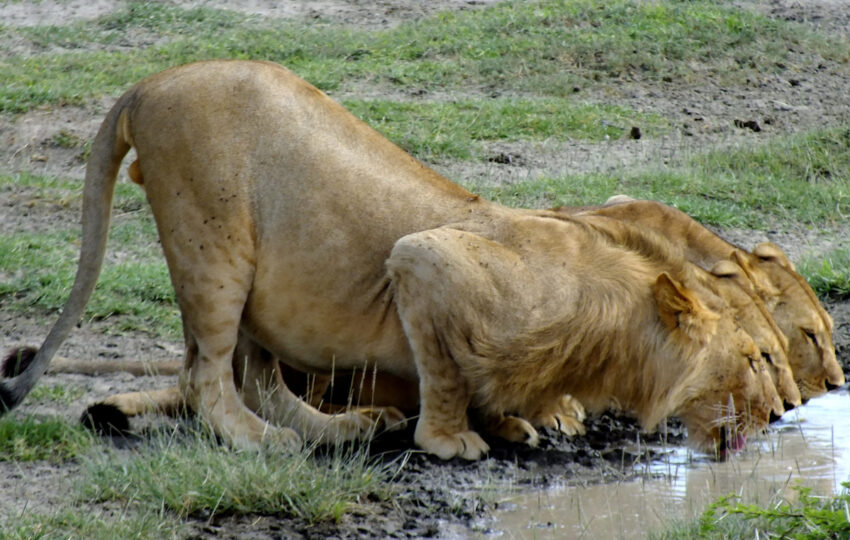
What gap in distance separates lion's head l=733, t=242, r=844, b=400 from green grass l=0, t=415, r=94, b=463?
Result: 2566 mm

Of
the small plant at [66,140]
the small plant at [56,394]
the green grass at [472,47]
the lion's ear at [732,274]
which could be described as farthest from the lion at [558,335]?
the green grass at [472,47]

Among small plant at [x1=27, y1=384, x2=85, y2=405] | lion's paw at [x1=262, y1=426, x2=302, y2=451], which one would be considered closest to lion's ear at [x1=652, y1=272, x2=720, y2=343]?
lion's paw at [x1=262, y1=426, x2=302, y2=451]

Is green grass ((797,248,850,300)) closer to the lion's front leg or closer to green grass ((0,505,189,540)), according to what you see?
the lion's front leg

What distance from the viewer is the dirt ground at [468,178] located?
418 centimetres

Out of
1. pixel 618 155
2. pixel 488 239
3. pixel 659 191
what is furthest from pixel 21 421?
pixel 618 155

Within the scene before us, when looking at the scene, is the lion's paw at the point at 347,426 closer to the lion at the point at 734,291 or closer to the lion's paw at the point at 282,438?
the lion's paw at the point at 282,438

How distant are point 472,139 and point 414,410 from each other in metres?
4.09

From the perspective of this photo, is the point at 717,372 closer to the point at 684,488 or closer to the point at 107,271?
the point at 684,488

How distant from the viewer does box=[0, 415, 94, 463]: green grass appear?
441 cm

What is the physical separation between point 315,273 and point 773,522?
69.8 inches

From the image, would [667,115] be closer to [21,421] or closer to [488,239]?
[488,239]

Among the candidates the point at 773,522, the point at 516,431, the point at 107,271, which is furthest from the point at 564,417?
the point at 107,271

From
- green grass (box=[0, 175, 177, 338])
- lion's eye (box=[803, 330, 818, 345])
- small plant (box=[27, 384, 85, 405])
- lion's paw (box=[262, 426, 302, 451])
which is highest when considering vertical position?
lion's eye (box=[803, 330, 818, 345])

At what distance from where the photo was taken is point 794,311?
17.0ft
